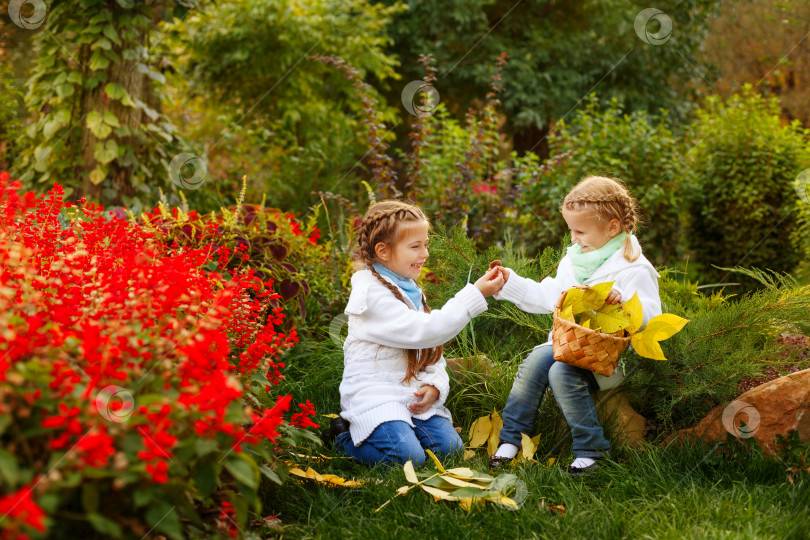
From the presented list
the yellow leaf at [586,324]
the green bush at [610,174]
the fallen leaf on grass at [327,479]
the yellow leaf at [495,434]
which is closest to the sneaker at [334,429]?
the fallen leaf on grass at [327,479]

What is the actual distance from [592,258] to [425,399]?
37.3 inches

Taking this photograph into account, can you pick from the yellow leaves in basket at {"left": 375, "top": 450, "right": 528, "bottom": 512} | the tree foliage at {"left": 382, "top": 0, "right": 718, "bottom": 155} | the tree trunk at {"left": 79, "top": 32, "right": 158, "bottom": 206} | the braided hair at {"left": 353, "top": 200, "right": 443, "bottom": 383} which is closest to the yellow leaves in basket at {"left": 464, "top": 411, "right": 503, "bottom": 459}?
the braided hair at {"left": 353, "top": 200, "right": 443, "bottom": 383}

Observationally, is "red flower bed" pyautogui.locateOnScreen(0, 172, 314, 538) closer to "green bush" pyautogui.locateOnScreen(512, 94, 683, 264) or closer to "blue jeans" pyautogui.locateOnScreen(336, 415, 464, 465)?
"blue jeans" pyautogui.locateOnScreen(336, 415, 464, 465)

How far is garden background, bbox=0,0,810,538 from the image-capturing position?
4.67 ft

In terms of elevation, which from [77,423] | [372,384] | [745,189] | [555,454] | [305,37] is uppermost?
[305,37]

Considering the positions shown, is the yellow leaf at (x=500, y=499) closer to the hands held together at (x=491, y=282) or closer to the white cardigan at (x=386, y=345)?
the white cardigan at (x=386, y=345)

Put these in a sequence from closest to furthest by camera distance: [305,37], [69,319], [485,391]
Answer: [69,319]
[485,391]
[305,37]

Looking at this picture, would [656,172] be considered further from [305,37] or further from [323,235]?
[305,37]

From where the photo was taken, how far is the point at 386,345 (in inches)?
110

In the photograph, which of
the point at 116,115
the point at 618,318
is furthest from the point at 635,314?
the point at 116,115

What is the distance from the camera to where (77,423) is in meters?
1.26

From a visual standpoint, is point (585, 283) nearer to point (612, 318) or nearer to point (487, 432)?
point (612, 318)

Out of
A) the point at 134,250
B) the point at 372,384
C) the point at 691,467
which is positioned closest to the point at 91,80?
the point at 134,250

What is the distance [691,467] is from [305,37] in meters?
6.74
